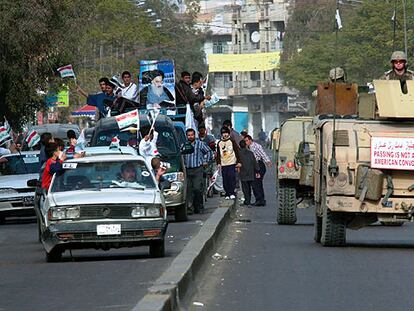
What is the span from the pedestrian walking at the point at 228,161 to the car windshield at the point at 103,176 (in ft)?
45.8

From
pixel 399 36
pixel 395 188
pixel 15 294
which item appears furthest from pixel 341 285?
pixel 399 36

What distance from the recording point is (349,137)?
62.8ft

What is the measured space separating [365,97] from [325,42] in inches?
3032

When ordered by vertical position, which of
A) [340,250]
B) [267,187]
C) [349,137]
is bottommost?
[267,187]

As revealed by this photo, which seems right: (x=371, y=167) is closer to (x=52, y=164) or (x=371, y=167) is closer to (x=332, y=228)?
(x=332, y=228)

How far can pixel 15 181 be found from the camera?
30234 mm

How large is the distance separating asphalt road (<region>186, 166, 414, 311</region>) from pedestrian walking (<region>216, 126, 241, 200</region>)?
8.95m

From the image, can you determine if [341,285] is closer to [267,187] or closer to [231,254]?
[231,254]

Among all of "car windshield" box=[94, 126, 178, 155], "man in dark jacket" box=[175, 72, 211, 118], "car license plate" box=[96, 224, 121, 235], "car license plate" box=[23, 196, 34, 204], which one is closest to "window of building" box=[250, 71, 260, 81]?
"man in dark jacket" box=[175, 72, 211, 118]

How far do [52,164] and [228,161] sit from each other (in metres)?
14.0

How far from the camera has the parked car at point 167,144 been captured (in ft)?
88.9

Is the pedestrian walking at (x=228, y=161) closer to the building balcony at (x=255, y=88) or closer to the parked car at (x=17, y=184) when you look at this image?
the parked car at (x=17, y=184)

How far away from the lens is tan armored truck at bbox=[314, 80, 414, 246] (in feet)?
61.7

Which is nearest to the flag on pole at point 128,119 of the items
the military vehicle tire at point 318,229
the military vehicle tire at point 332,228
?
the military vehicle tire at point 318,229
